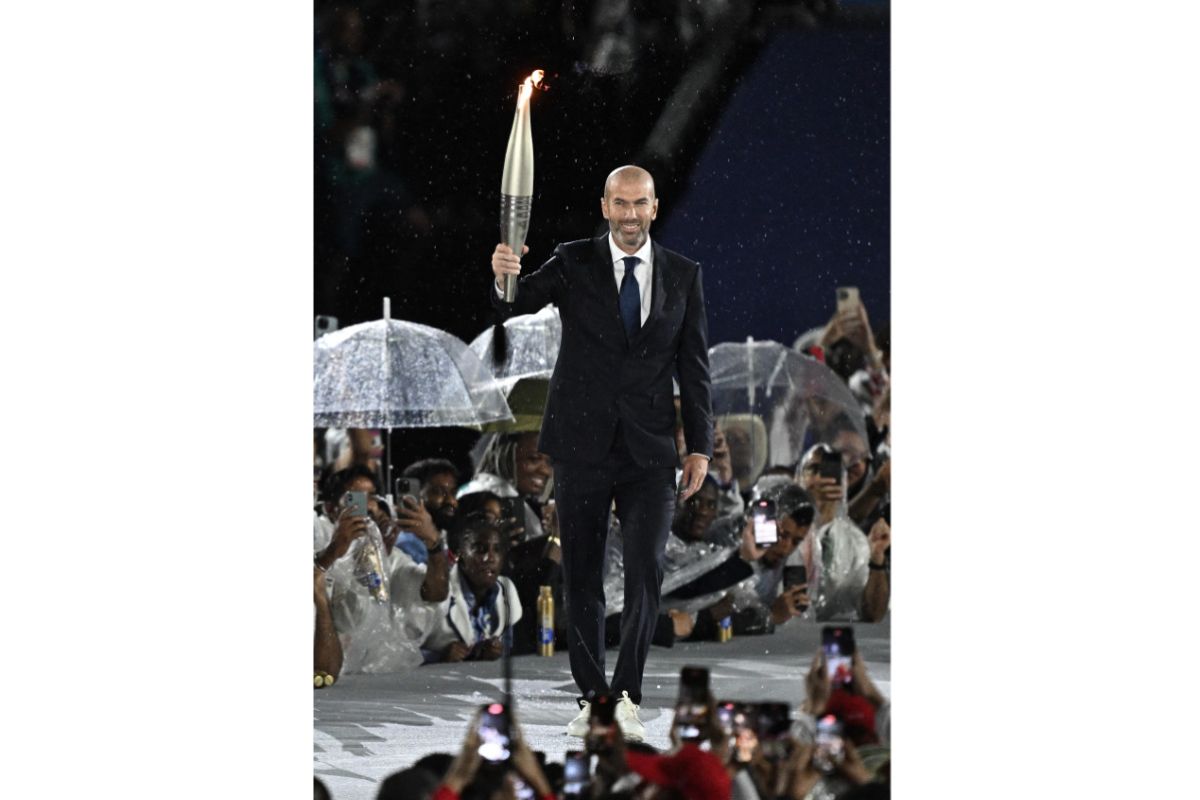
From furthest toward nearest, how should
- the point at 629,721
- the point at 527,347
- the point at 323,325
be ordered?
the point at 527,347, the point at 323,325, the point at 629,721

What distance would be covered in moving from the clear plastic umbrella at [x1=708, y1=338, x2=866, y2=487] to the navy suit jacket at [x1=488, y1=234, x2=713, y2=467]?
1408mm

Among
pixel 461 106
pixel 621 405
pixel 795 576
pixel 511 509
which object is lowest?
pixel 795 576

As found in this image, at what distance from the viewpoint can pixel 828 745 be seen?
5.09 metres

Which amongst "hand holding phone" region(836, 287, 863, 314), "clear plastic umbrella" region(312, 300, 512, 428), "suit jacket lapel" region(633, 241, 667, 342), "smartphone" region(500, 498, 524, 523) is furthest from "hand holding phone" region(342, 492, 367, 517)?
"hand holding phone" region(836, 287, 863, 314)

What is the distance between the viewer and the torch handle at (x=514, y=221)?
5.50m

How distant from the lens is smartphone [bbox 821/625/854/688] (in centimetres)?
521

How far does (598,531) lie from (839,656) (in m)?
0.75

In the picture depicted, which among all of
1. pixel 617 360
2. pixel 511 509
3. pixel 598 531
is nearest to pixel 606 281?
pixel 617 360

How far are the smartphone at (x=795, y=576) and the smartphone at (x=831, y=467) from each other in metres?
0.44

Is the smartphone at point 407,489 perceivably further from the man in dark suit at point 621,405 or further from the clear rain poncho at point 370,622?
the man in dark suit at point 621,405

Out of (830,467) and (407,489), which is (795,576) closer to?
(830,467)

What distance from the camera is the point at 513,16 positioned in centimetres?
596

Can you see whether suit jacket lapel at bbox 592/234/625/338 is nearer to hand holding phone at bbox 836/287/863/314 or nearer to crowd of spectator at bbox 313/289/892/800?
hand holding phone at bbox 836/287/863/314
